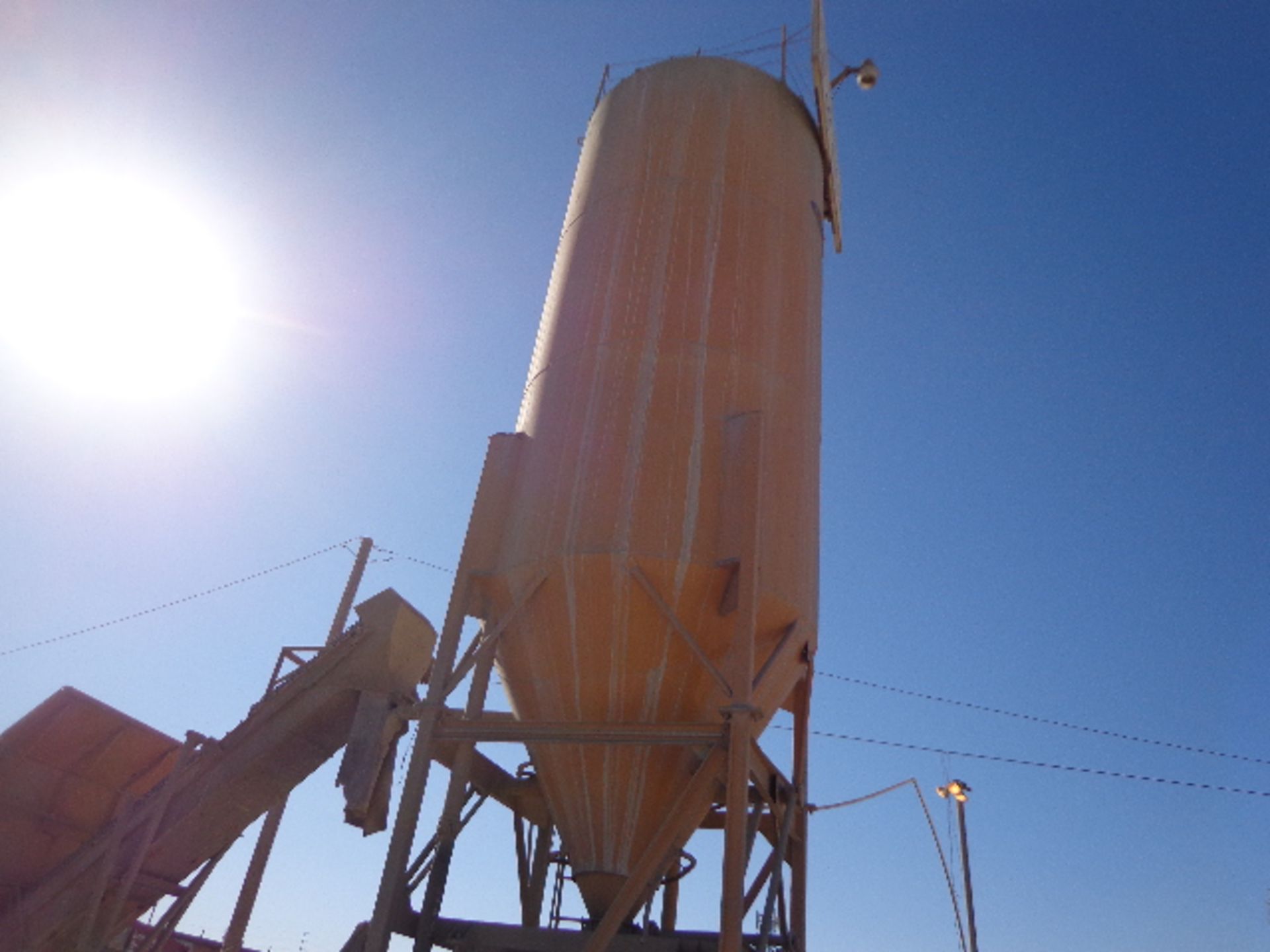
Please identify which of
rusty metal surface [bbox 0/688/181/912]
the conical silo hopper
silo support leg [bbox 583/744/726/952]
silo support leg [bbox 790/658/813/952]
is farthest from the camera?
rusty metal surface [bbox 0/688/181/912]

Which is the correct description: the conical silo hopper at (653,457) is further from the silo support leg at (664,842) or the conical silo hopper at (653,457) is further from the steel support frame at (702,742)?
the silo support leg at (664,842)

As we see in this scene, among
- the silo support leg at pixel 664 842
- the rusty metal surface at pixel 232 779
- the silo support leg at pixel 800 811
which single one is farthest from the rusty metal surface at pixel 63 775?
the silo support leg at pixel 800 811

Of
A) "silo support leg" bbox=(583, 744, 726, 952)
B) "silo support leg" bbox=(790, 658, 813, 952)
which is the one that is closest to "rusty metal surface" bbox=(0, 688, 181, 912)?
"silo support leg" bbox=(583, 744, 726, 952)

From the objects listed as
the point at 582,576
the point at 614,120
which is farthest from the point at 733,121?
the point at 582,576

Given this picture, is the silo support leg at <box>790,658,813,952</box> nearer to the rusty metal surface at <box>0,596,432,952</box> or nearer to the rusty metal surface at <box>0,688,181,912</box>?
the rusty metal surface at <box>0,596,432,952</box>

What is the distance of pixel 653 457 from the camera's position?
863 centimetres

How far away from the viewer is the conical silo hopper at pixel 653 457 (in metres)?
8.27

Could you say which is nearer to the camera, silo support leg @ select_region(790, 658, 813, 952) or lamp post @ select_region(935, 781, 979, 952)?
silo support leg @ select_region(790, 658, 813, 952)

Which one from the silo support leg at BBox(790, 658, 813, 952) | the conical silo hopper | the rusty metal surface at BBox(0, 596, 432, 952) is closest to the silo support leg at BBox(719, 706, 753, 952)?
the conical silo hopper

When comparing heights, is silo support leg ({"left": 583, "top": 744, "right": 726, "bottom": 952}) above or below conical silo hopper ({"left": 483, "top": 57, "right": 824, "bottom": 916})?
below

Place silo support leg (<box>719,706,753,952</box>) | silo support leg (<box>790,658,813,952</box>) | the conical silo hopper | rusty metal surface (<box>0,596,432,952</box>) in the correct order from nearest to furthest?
silo support leg (<box>719,706,753,952</box>)
the conical silo hopper
silo support leg (<box>790,658,813,952</box>)
rusty metal surface (<box>0,596,432,952</box>)

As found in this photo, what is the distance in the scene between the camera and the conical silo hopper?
27.1 ft

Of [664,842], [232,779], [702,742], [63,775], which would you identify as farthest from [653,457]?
[63,775]

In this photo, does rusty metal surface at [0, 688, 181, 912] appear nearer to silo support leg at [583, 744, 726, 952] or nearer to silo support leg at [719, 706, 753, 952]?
silo support leg at [583, 744, 726, 952]
